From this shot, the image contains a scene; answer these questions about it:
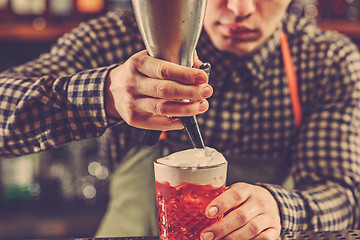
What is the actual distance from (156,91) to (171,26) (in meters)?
0.13

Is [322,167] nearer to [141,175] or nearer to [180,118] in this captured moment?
[141,175]

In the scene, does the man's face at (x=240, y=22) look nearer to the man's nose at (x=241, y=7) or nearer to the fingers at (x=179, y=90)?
the man's nose at (x=241, y=7)

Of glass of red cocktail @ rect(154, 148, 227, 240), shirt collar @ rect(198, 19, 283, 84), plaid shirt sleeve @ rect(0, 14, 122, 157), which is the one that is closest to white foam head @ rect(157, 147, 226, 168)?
glass of red cocktail @ rect(154, 148, 227, 240)

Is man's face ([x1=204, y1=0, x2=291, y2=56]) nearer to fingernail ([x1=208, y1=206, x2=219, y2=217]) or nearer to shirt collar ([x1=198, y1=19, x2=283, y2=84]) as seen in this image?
shirt collar ([x1=198, y1=19, x2=283, y2=84])

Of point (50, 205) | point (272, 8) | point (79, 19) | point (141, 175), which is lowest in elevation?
point (50, 205)

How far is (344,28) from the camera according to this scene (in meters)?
2.27

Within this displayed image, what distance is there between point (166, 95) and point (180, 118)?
6 centimetres

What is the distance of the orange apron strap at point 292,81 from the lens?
4.88ft

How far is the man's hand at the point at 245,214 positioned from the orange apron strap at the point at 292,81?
570 mm

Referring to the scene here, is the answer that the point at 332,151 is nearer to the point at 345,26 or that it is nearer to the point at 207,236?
the point at 207,236

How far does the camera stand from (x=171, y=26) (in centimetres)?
69

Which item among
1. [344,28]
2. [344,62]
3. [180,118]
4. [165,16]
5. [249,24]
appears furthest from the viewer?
[344,28]

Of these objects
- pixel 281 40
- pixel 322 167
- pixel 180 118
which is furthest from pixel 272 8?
pixel 180 118

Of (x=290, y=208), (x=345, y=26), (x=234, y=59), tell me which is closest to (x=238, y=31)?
(x=234, y=59)
